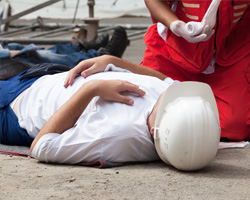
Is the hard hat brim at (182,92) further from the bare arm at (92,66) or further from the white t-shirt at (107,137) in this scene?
the bare arm at (92,66)

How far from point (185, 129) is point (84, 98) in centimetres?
50

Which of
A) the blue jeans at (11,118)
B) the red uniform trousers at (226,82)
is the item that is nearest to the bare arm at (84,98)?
the blue jeans at (11,118)

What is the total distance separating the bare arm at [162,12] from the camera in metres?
3.18

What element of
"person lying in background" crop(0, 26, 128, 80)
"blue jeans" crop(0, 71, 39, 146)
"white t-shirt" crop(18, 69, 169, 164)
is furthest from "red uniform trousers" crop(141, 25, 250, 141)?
"blue jeans" crop(0, 71, 39, 146)

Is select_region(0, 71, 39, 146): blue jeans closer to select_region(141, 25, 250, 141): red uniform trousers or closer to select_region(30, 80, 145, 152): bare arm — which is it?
select_region(30, 80, 145, 152): bare arm

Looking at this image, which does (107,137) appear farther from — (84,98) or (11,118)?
(11,118)

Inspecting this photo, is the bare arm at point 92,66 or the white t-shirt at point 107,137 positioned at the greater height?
the bare arm at point 92,66

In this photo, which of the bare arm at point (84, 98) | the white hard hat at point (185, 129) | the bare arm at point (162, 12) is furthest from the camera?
the bare arm at point (162, 12)

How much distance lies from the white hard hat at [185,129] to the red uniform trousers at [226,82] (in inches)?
31.9

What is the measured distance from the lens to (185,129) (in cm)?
217

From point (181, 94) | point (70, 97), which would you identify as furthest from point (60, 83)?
point (181, 94)

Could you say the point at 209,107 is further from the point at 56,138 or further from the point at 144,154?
the point at 56,138

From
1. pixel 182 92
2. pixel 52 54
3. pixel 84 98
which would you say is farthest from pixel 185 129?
pixel 52 54

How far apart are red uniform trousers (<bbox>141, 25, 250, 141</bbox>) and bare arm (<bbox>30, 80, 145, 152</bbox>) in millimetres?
840
